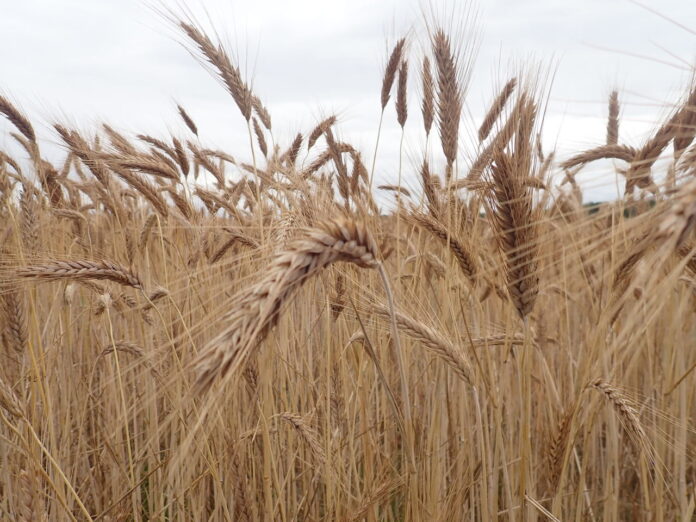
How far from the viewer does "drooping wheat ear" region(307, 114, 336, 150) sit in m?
3.36

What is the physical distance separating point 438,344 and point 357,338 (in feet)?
1.90

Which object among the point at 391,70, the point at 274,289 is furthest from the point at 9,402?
the point at 391,70

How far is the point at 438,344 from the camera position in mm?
1609

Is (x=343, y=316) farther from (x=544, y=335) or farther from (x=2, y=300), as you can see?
(x=2, y=300)

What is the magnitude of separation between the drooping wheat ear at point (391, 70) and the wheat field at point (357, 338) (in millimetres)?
13

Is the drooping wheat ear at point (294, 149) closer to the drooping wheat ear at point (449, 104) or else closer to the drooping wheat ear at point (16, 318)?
the drooping wheat ear at point (449, 104)

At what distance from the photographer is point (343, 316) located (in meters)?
2.54

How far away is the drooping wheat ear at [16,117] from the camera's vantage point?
2639 mm

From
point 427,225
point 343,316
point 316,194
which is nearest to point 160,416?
point 343,316

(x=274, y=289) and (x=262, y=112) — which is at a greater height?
(x=262, y=112)

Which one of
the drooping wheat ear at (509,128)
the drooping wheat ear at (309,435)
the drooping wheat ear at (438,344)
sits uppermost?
the drooping wheat ear at (509,128)

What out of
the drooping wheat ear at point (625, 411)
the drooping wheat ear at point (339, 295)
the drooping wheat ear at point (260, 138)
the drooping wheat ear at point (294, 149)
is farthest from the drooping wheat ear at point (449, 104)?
the drooping wheat ear at point (260, 138)

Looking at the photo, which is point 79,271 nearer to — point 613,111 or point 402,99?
point 402,99

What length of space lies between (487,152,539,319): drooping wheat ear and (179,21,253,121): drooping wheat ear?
46.2 inches
